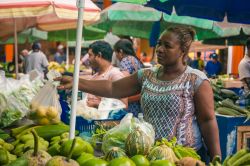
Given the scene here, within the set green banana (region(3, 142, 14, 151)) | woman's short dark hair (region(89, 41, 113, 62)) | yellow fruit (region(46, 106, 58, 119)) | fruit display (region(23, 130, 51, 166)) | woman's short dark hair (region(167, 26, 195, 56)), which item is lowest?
green banana (region(3, 142, 14, 151))

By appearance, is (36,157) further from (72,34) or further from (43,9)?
(72,34)

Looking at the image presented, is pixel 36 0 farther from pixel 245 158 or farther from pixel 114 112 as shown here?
pixel 245 158

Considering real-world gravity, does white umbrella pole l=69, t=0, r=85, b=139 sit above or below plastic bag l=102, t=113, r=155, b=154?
above

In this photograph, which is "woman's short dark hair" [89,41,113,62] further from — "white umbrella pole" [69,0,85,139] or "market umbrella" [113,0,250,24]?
"white umbrella pole" [69,0,85,139]

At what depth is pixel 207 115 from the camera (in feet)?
10.8

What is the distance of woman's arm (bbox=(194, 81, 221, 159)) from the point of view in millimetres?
3250

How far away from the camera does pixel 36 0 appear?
559 cm

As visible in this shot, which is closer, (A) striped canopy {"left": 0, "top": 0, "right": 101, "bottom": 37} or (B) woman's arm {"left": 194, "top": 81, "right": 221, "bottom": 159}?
(B) woman's arm {"left": 194, "top": 81, "right": 221, "bottom": 159}

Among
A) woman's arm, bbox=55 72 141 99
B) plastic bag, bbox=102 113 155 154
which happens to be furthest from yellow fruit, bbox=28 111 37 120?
plastic bag, bbox=102 113 155 154

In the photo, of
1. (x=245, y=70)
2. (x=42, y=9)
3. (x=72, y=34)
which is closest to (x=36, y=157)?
(x=42, y=9)

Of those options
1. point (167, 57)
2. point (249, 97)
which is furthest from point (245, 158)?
point (249, 97)

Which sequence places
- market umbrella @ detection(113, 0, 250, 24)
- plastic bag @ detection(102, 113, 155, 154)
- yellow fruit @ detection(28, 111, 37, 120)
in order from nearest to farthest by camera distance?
plastic bag @ detection(102, 113, 155, 154), yellow fruit @ detection(28, 111, 37, 120), market umbrella @ detection(113, 0, 250, 24)

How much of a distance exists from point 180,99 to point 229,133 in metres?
2.83

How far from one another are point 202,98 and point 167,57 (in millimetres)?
397
